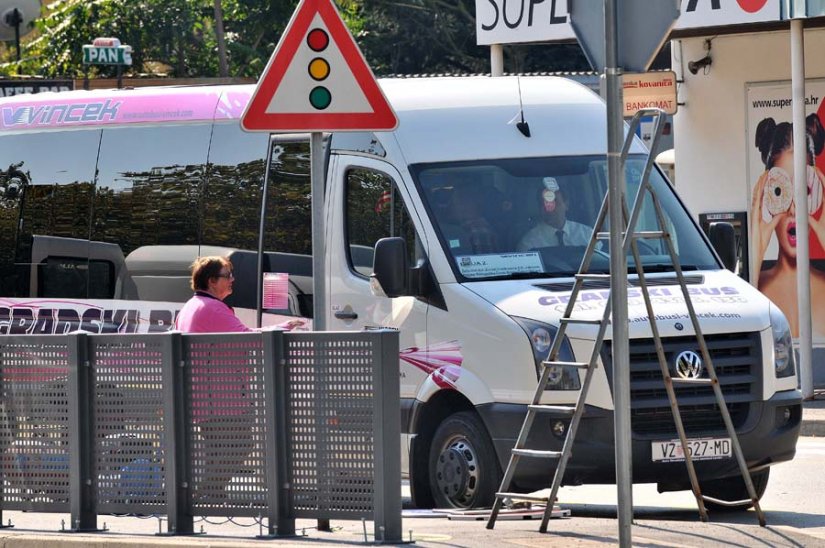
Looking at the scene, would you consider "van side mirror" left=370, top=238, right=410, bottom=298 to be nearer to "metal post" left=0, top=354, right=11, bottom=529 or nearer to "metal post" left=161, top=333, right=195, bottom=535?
"metal post" left=161, top=333, right=195, bottom=535

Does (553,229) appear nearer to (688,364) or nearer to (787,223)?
(688,364)

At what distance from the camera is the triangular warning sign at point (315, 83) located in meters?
7.54

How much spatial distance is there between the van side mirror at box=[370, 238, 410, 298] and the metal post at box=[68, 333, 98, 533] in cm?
193

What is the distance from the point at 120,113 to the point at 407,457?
13.0ft

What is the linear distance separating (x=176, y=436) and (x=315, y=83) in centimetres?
182

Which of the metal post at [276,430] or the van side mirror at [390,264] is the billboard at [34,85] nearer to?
the van side mirror at [390,264]

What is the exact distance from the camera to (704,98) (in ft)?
59.0

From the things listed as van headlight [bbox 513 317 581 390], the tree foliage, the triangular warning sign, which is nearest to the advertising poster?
van headlight [bbox 513 317 581 390]

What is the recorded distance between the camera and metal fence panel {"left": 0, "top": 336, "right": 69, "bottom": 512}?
330 inches

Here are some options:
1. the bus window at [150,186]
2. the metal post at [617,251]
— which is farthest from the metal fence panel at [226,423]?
the bus window at [150,186]

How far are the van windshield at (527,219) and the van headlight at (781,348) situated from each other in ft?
2.32

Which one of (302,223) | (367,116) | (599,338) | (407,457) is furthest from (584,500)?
(367,116)

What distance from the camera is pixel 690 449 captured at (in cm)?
918

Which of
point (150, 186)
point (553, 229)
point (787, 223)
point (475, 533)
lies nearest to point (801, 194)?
point (787, 223)
